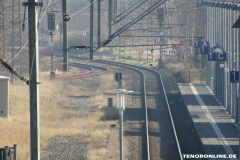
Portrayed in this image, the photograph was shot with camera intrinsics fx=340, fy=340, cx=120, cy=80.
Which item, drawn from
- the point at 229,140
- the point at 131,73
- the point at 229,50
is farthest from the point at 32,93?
the point at 131,73

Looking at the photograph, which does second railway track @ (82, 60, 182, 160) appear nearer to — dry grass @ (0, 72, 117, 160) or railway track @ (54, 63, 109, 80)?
dry grass @ (0, 72, 117, 160)

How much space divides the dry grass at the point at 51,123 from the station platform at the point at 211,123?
187 inches

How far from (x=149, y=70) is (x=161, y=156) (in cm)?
2402

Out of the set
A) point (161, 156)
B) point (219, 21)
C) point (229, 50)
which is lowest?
point (161, 156)

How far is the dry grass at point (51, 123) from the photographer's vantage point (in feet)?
47.9

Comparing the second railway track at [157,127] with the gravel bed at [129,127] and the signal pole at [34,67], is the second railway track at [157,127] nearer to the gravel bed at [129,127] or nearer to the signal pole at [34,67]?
the gravel bed at [129,127]

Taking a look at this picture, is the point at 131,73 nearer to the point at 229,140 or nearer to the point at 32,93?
the point at 229,140

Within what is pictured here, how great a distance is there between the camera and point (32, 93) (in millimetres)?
7688

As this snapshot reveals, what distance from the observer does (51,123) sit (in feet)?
60.6

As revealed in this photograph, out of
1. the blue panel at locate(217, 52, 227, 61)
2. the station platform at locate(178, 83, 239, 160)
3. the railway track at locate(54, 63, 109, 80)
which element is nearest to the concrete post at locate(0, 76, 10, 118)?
the station platform at locate(178, 83, 239, 160)

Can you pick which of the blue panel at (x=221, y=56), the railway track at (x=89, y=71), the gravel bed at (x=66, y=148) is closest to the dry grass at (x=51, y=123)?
the gravel bed at (x=66, y=148)

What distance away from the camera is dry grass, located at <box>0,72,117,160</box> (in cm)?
1459

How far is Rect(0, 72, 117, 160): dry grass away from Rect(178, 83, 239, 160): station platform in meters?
4.74

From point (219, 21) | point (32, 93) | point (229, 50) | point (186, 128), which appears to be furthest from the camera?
point (219, 21)
